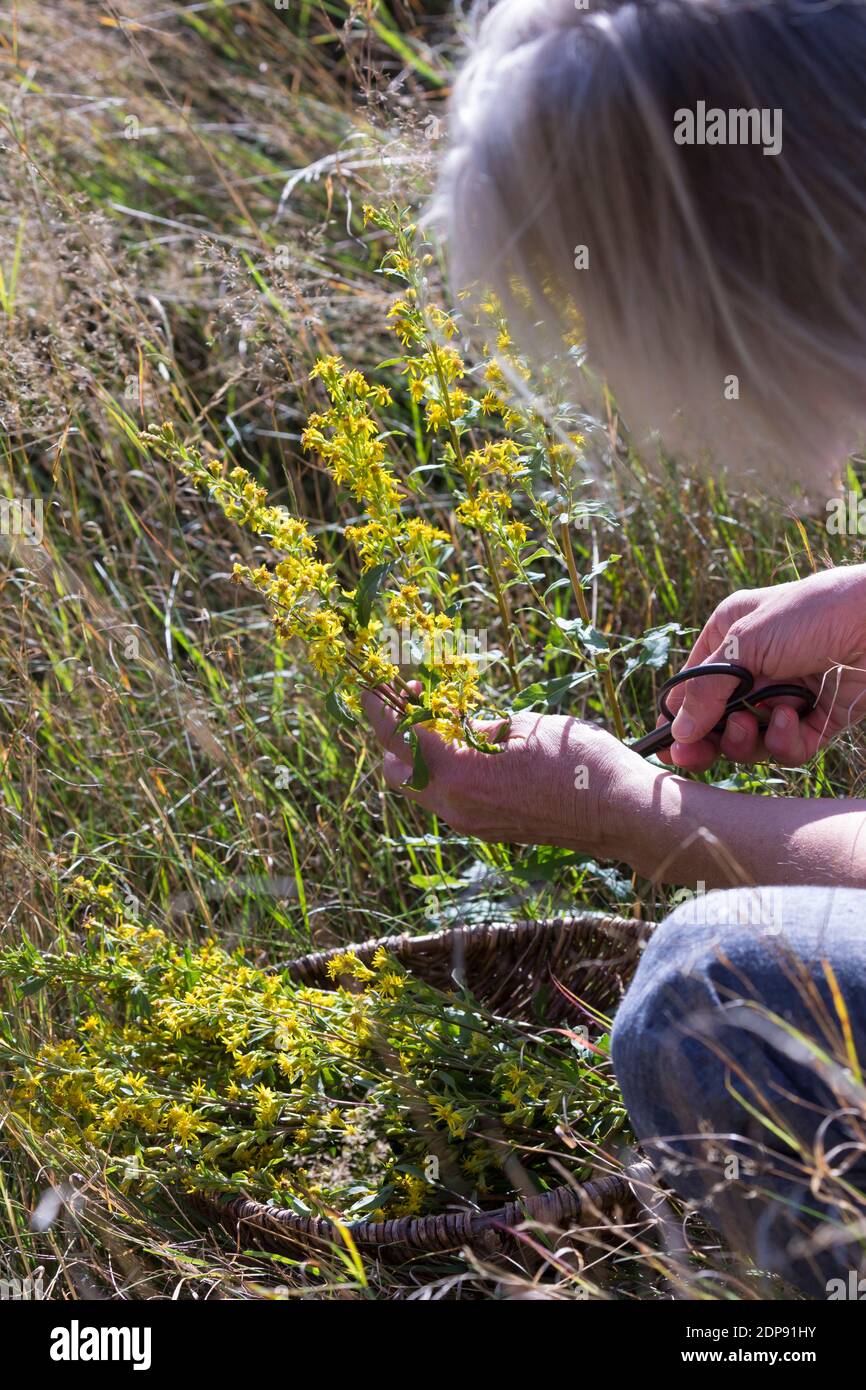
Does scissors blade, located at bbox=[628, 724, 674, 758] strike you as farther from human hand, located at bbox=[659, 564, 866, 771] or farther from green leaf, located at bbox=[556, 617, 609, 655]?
green leaf, located at bbox=[556, 617, 609, 655]

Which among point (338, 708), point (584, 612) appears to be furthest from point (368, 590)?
point (584, 612)

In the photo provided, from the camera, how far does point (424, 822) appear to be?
2193mm

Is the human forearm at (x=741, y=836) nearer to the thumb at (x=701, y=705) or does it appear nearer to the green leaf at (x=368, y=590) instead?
the thumb at (x=701, y=705)

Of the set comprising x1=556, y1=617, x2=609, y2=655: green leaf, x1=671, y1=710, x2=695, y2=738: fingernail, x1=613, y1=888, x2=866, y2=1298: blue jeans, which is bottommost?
x1=613, y1=888, x2=866, y2=1298: blue jeans

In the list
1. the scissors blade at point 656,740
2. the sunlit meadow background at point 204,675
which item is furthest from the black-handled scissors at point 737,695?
the sunlit meadow background at point 204,675

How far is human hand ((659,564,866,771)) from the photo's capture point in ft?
5.08

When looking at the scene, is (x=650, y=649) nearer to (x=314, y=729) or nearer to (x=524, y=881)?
(x=524, y=881)

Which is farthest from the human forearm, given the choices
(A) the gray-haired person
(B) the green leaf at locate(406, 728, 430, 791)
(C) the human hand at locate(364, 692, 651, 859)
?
(B) the green leaf at locate(406, 728, 430, 791)

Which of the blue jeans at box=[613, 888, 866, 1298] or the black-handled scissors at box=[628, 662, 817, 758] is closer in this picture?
the blue jeans at box=[613, 888, 866, 1298]

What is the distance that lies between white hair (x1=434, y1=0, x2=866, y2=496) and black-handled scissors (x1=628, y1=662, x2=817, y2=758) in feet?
1.28

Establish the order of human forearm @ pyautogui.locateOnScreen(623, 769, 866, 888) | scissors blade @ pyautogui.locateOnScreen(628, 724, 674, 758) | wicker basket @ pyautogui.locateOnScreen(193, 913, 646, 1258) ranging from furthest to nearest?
wicker basket @ pyautogui.locateOnScreen(193, 913, 646, 1258), scissors blade @ pyautogui.locateOnScreen(628, 724, 674, 758), human forearm @ pyautogui.locateOnScreen(623, 769, 866, 888)

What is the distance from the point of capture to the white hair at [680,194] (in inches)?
41.9

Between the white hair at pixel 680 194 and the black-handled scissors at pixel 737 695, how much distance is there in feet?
1.28

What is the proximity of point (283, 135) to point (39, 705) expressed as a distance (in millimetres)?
1876
